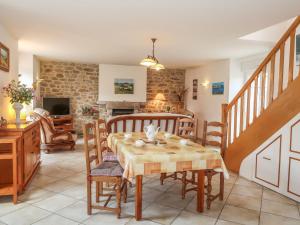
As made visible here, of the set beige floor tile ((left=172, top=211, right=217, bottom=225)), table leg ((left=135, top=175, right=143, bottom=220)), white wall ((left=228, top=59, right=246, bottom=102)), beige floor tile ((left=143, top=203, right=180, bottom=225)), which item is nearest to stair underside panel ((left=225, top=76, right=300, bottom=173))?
beige floor tile ((left=172, top=211, right=217, bottom=225))

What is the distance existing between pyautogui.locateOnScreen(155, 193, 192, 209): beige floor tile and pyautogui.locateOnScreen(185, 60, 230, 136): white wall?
13.8 feet

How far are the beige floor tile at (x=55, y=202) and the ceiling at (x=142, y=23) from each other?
2.56 m

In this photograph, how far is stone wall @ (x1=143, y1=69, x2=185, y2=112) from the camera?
29.2ft

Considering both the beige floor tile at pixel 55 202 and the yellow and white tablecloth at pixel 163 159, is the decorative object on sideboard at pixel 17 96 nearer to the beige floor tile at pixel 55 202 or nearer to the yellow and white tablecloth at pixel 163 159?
the beige floor tile at pixel 55 202

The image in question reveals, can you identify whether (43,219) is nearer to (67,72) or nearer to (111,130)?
(111,130)

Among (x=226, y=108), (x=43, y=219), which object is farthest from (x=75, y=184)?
(x=226, y=108)

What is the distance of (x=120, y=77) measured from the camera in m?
8.27

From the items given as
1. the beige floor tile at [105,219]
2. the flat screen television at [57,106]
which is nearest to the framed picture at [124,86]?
the flat screen television at [57,106]

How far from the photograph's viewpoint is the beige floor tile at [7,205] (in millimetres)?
2723

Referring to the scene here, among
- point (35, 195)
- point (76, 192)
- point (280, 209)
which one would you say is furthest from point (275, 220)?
point (35, 195)

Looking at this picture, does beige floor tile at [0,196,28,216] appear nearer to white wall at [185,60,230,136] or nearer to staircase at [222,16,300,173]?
staircase at [222,16,300,173]

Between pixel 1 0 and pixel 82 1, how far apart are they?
1017 millimetres

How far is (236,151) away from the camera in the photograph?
4.26 m

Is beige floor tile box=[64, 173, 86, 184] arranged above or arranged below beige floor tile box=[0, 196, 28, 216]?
above
